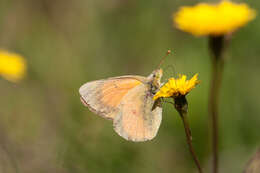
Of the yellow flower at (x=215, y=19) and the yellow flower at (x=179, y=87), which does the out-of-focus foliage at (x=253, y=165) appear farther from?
the yellow flower at (x=215, y=19)

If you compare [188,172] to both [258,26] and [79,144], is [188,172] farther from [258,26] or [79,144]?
[258,26]

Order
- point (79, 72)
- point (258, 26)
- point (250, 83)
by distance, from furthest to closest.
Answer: point (79, 72) → point (258, 26) → point (250, 83)

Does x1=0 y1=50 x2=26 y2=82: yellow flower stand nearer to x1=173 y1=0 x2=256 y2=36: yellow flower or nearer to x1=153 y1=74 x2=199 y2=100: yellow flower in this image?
x1=173 y1=0 x2=256 y2=36: yellow flower

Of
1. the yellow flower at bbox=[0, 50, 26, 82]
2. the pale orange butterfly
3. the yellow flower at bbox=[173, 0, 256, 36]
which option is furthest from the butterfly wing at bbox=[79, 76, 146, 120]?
the yellow flower at bbox=[0, 50, 26, 82]

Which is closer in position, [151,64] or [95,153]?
[95,153]

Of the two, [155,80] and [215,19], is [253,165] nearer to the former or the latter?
[155,80]

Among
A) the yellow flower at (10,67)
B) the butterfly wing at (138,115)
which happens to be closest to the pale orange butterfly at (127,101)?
the butterfly wing at (138,115)

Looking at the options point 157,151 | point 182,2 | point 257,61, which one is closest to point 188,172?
point 157,151

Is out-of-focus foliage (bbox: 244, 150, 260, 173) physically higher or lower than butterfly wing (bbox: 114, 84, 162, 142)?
lower
